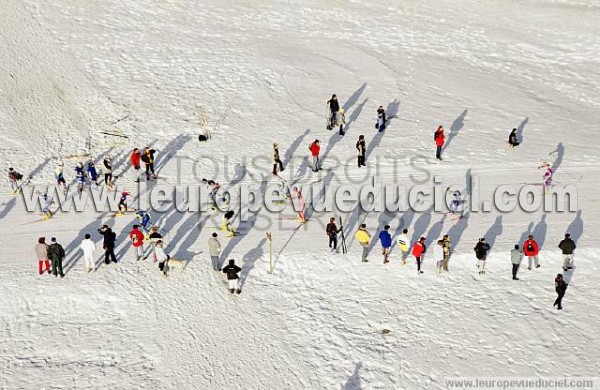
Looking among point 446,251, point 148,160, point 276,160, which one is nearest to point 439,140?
point 276,160

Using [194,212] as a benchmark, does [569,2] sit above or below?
above

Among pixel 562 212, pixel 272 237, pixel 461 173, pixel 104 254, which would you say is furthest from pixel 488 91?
pixel 104 254

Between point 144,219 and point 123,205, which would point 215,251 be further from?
point 123,205

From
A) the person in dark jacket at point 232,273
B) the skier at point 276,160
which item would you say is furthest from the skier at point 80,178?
the person in dark jacket at point 232,273

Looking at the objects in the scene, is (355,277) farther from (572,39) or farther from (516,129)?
(572,39)

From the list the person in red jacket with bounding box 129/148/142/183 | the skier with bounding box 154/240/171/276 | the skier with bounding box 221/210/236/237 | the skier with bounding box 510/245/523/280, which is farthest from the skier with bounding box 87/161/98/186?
the skier with bounding box 510/245/523/280

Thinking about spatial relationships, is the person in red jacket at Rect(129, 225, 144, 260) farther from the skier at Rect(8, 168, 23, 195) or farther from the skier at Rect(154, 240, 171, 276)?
the skier at Rect(8, 168, 23, 195)
